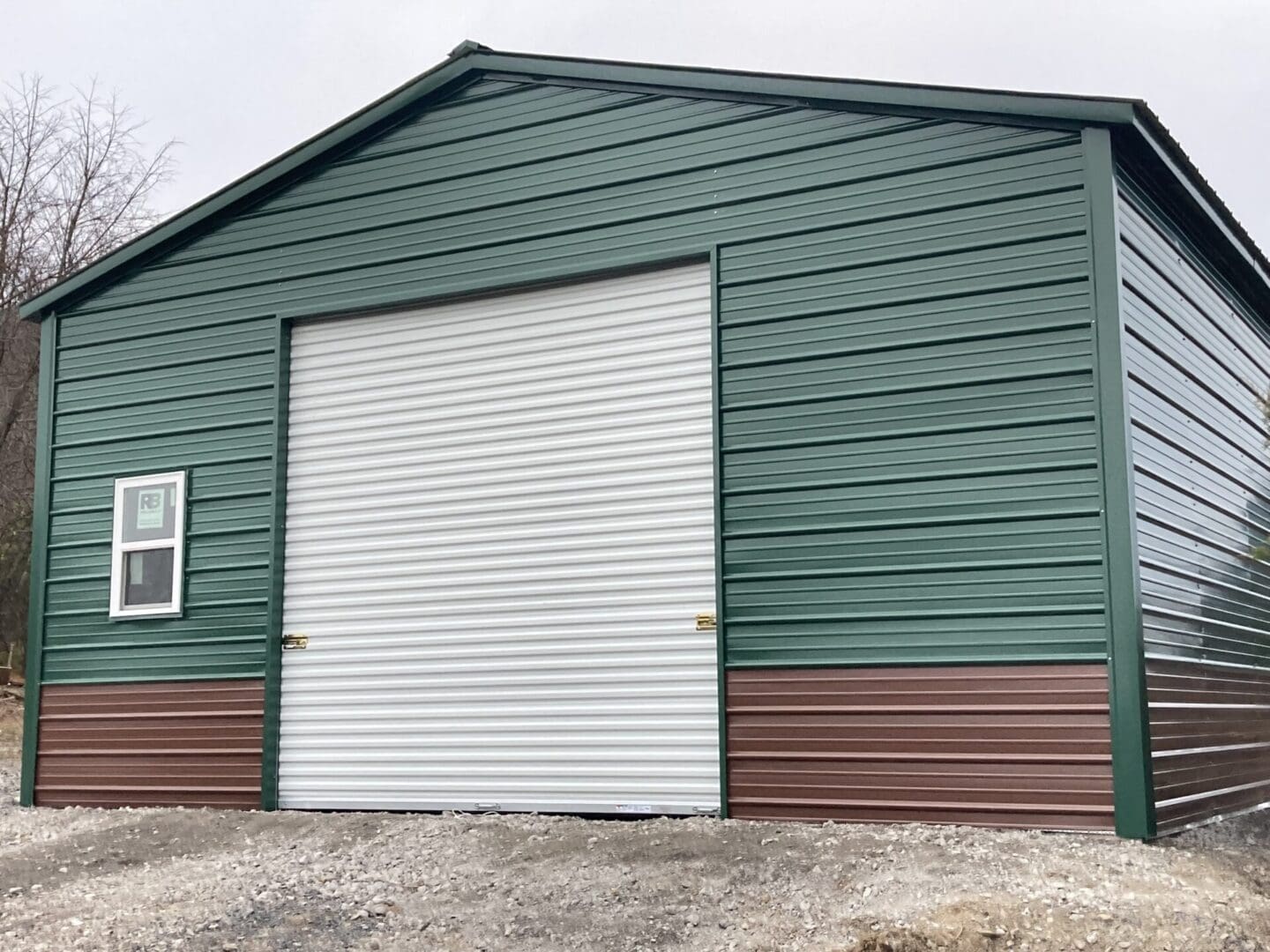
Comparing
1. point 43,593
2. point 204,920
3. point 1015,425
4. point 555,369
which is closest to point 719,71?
point 555,369

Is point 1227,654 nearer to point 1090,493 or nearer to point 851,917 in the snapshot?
point 1090,493

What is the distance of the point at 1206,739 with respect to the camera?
835cm

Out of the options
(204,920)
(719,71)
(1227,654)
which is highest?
(719,71)

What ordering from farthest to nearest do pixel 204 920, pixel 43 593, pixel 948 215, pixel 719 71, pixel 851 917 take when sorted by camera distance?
1. pixel 43 593
2. pixel 719 71
3. pixel 948 215
4. pixel 204 920
5. pixel 851 917

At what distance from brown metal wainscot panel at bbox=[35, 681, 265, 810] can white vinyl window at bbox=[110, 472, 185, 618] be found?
25.2 inches

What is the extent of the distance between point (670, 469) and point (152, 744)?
458 centimetres

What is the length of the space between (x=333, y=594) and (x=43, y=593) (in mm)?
2732

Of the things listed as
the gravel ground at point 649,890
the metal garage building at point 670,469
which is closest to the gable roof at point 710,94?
the metal garage building at point 670,469

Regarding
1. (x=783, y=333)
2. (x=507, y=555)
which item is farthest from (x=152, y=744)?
(x=783, y=333)

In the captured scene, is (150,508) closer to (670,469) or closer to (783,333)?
(670,469)

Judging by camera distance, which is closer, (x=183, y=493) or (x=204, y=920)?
(x=204, y=920)

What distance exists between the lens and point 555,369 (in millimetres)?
9289

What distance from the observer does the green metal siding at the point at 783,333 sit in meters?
7.61

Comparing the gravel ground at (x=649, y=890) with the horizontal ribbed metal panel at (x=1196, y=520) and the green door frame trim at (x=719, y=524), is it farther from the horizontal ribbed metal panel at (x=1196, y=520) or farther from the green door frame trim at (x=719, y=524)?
the horizontal ribbed metal panel at (x=1196, y=520)
